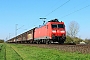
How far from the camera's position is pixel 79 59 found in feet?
37.8

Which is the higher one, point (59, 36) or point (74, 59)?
point (59, 36)

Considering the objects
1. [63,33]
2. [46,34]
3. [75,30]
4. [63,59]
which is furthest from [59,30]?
[75,30]

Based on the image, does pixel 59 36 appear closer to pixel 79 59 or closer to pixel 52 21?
pixel 52 21

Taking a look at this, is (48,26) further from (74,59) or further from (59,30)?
(74,59)

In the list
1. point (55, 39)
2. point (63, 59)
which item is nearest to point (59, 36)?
point (55, 39)

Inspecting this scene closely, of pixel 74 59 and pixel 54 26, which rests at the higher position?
pixel 54 26

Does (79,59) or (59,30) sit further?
(59,30)

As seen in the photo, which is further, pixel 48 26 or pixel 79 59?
pixel 48 26

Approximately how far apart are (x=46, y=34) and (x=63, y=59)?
2665cm

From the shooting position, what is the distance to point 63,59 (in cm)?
1197

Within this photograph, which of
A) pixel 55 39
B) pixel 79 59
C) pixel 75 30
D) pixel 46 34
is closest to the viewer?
pixel 79 59

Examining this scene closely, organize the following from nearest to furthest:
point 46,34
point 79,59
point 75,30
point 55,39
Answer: point 79,59
point 55,39
point 46,34
point 75,30

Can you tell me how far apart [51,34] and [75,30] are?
51.9 m

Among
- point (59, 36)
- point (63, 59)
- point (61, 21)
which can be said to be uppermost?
point (61, 21)
